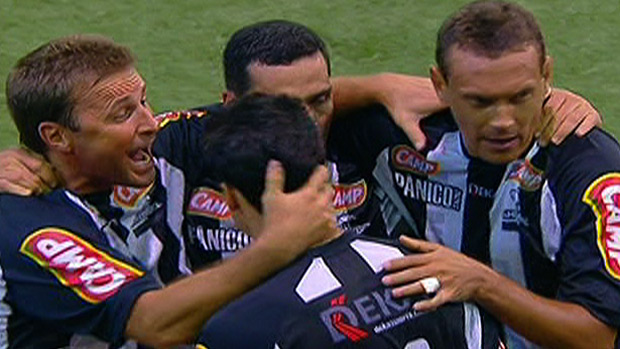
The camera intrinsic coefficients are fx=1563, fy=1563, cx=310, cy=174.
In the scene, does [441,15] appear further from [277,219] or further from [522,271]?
[277,219]

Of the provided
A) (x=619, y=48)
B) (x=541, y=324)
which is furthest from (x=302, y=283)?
(x=619, y=48)

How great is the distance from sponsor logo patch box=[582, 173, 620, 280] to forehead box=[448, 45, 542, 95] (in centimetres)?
42

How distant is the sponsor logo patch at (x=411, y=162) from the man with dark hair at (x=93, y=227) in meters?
0.89

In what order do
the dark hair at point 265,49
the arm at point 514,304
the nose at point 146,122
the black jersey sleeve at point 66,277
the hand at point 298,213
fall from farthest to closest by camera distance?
the dark hair at point 265,49, the nose at point 146,122, the black jersey sleeve at point 66,277, the arm at point 514,304, the hand at point 298,213

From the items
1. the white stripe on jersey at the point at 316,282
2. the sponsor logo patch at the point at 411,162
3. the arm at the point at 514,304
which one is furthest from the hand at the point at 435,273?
the sponsor logo patch at the point at 411,162

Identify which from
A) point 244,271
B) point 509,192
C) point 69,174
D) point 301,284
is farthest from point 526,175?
point 69,174

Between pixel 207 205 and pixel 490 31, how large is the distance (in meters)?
1.18

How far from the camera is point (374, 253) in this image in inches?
163

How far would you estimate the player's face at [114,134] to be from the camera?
16.1 ft

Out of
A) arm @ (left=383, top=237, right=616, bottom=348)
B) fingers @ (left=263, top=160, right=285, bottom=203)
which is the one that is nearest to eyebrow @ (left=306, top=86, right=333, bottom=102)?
arm @ (left=383, top=237, right=616, bottom=348)

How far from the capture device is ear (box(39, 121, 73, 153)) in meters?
4.89

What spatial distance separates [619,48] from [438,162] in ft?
13.0

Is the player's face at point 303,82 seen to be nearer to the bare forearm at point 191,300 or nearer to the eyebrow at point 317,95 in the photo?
the eyebrow at point 317,95

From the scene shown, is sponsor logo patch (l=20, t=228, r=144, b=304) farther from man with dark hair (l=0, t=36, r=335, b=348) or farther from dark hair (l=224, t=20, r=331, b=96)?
dark hair (l=224, t=20, r=331, b=96)
